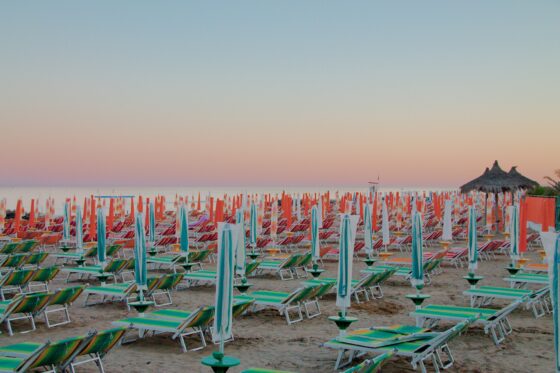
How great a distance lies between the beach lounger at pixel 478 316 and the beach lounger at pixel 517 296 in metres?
0.78

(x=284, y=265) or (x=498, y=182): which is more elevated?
(x=498, y=182)

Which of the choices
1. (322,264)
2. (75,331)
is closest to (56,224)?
(322,264)

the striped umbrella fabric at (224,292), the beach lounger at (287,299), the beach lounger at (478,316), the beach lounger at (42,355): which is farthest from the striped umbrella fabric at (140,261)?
the beach lounger at (478,316)

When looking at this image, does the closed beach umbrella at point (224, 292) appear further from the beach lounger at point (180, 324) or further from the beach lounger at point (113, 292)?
the beach lounger at point (113, 292)

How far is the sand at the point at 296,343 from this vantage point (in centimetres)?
624

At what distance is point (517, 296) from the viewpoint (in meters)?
8.53

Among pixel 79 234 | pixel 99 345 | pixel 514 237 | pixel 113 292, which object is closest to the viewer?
pixel 99 345

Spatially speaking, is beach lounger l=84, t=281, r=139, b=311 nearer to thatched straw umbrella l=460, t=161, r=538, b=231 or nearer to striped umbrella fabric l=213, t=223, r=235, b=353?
striped umbrella fabric l=213, t=223, r=235, b=353

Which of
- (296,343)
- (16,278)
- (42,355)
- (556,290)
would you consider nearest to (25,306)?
(16,278)

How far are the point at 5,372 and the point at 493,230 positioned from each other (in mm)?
22770

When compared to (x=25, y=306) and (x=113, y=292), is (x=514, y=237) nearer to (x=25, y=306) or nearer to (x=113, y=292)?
(x=113, y=292)

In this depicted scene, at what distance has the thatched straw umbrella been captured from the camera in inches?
907

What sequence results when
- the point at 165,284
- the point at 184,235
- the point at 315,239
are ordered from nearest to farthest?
the point at 165,284
the point at 315,239
the point at 184,235

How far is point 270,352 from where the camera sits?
6785 mm
